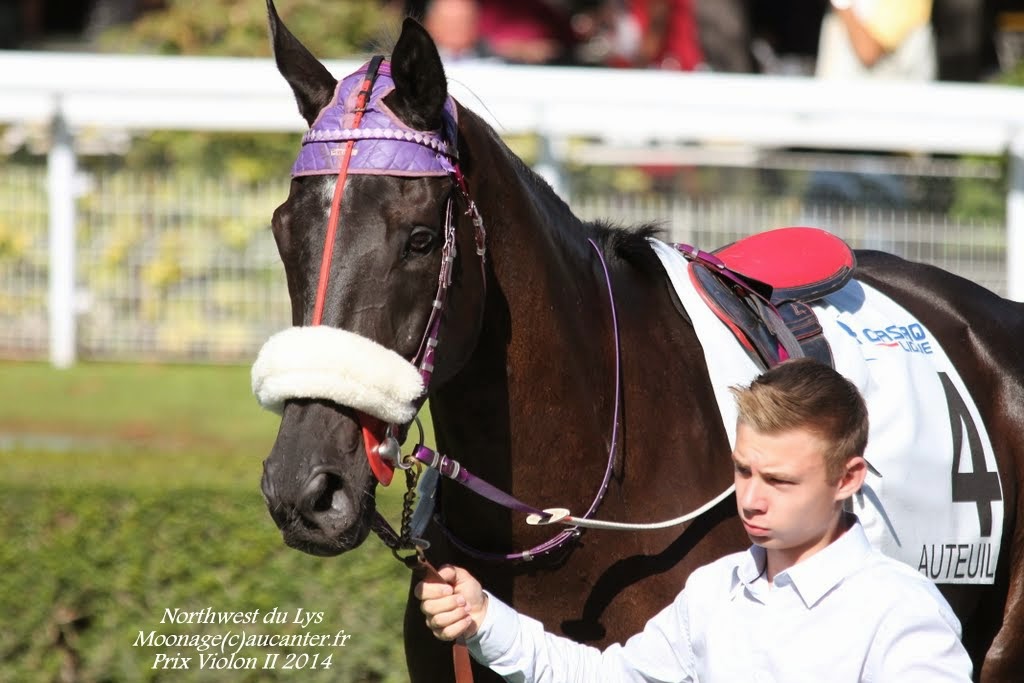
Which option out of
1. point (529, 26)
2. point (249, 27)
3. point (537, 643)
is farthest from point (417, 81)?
point (529, 26)

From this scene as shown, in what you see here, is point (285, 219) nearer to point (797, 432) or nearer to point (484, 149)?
point (484, 149)

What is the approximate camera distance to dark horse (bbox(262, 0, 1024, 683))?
8.00ft

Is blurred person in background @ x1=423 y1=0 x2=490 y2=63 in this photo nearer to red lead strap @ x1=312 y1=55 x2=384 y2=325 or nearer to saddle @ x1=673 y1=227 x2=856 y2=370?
saddle @ x1=673 y1=227 x2=856 y2=370

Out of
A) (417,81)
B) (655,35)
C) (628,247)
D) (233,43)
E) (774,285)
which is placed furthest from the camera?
(655,35)

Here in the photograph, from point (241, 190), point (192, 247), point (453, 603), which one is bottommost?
point (192, 247)

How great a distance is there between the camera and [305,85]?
2738mm

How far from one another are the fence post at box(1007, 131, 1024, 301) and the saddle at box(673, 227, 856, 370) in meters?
5.09

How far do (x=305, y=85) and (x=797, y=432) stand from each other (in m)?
1.23

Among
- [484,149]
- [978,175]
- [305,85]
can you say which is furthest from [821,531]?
[978,175]

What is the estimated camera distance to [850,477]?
219cm

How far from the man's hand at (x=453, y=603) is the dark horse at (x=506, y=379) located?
0.16 m

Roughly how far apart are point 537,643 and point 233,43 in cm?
794

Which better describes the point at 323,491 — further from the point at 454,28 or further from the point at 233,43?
the point at 233,43

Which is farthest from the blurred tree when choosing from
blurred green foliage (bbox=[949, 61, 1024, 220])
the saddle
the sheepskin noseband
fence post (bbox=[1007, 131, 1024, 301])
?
the sheepskin noseband
